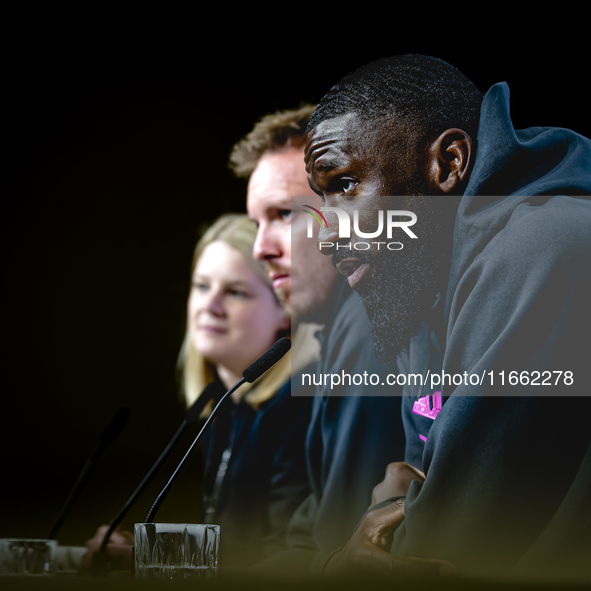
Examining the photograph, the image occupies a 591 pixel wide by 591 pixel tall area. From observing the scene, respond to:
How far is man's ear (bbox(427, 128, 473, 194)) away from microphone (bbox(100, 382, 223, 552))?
901 millimetres

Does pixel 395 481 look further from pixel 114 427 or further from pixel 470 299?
pixel 114 427

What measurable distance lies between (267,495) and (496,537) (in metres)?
0.68

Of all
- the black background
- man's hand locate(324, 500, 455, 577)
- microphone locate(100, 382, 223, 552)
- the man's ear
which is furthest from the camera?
the black background

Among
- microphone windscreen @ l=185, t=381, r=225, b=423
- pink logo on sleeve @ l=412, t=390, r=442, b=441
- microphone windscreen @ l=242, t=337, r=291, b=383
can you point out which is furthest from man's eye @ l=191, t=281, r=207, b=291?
pink logo on sleeve @ l=412, t=390, r=442, b=441

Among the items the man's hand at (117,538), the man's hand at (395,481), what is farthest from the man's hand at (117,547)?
the man's hand at (395,481)

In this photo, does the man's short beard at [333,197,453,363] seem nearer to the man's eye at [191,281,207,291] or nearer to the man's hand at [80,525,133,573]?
the man's eye at [191,281,207,291]

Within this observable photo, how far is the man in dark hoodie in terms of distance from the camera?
1.36 meters

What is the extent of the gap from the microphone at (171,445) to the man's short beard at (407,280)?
21.0 inches

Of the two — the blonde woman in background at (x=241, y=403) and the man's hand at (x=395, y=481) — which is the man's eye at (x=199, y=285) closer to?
the blonde woman in background at (x=241, y=403)

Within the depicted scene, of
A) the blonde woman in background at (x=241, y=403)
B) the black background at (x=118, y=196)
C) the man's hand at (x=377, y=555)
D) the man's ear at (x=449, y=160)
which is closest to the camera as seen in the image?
the man's hand at (x=377, y=555)

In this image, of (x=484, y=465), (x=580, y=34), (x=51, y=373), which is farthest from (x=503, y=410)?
(x=51, y=373)

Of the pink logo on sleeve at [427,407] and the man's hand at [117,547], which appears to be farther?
the man's hand at [117,547]

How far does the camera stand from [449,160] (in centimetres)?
158

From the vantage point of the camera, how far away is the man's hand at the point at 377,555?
1.31 meters
